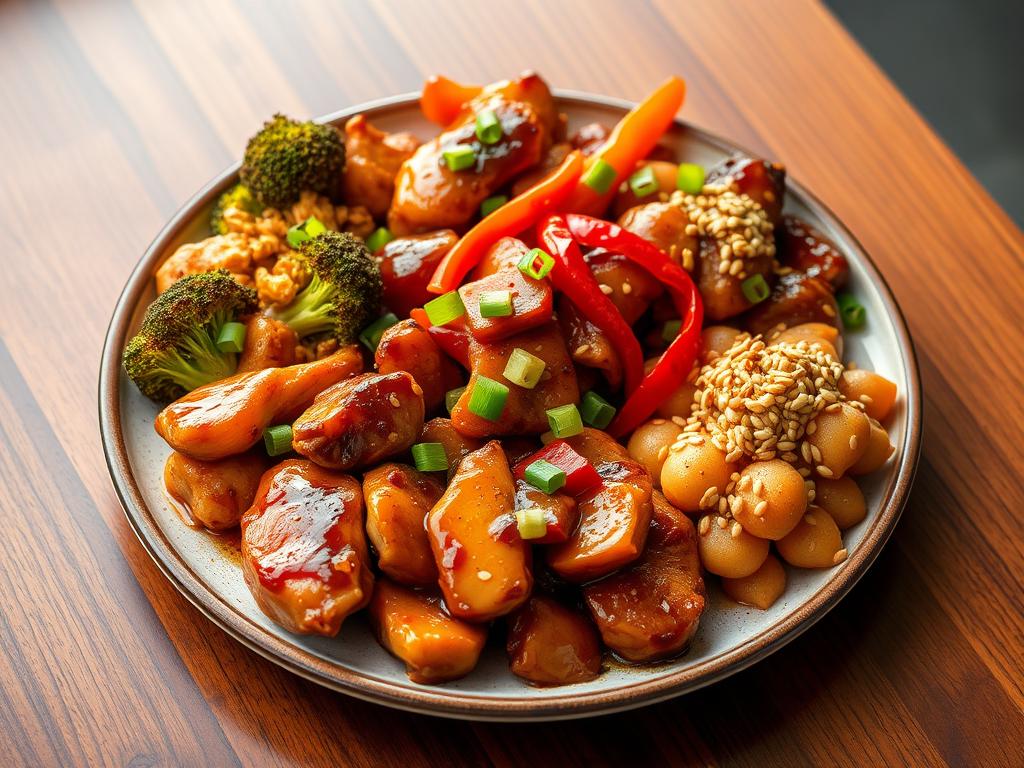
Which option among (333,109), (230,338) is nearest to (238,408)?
(230,338)

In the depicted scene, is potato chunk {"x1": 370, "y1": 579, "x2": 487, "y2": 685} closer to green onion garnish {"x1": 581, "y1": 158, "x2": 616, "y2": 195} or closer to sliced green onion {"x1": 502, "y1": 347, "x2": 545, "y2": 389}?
sliced green onion {"x1": 502, "y1": 347, "x2": 545, "y2": 389}

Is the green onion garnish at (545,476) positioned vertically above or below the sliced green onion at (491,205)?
below

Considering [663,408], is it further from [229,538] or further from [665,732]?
[229,538]

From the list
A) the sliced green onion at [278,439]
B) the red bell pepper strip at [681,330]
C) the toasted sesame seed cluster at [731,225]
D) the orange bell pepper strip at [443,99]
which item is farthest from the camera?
the orange bell pepper strip at [443,99]

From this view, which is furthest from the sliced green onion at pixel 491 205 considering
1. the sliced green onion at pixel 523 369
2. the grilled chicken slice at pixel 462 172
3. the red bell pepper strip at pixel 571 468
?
the red bell pepper strip at pixel 571 468

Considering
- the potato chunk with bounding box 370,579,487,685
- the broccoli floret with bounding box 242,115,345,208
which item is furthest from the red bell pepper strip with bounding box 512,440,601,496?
the broccoli floret with bounding box 242,115,345,208

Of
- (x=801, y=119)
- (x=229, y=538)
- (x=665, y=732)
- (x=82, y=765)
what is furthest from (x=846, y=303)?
(x=82, y=765)

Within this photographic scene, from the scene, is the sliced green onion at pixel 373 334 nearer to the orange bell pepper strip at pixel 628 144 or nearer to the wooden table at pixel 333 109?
the orange bell pepper strip at pixel 628 144

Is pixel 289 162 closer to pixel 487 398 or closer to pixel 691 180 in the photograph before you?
pixel 487 398
